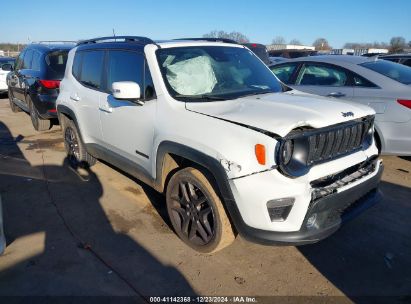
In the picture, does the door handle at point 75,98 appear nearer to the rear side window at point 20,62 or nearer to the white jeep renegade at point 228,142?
the white jeep renegade at point 228,142

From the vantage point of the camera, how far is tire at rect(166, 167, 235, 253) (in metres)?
2.90

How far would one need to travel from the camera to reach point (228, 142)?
2607mm

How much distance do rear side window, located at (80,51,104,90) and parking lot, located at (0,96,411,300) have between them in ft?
4.64

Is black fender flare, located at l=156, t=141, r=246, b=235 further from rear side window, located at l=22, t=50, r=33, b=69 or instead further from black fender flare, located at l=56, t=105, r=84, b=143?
rear side window, located at l=22, t=50, r=33, b=69

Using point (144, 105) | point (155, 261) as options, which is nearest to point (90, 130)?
point (144, 105)

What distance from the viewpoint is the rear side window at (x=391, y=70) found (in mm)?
5094

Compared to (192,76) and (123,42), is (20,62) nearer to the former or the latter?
(123,42)

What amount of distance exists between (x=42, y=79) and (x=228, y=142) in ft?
19.0

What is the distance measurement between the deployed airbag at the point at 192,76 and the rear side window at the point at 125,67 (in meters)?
0.35

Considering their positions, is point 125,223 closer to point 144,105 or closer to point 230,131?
point 144,105

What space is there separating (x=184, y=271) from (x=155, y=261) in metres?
0.30

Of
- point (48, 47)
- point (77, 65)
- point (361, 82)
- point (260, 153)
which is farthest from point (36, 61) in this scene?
point (260, 153)

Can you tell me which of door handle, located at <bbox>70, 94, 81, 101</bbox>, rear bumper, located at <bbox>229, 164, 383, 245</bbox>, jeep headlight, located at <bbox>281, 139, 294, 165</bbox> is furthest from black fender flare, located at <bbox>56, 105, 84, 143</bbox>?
jeep headlight, located at <bbox>281, 139, 294, 165</bbox>

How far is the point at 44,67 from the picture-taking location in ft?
23.4
